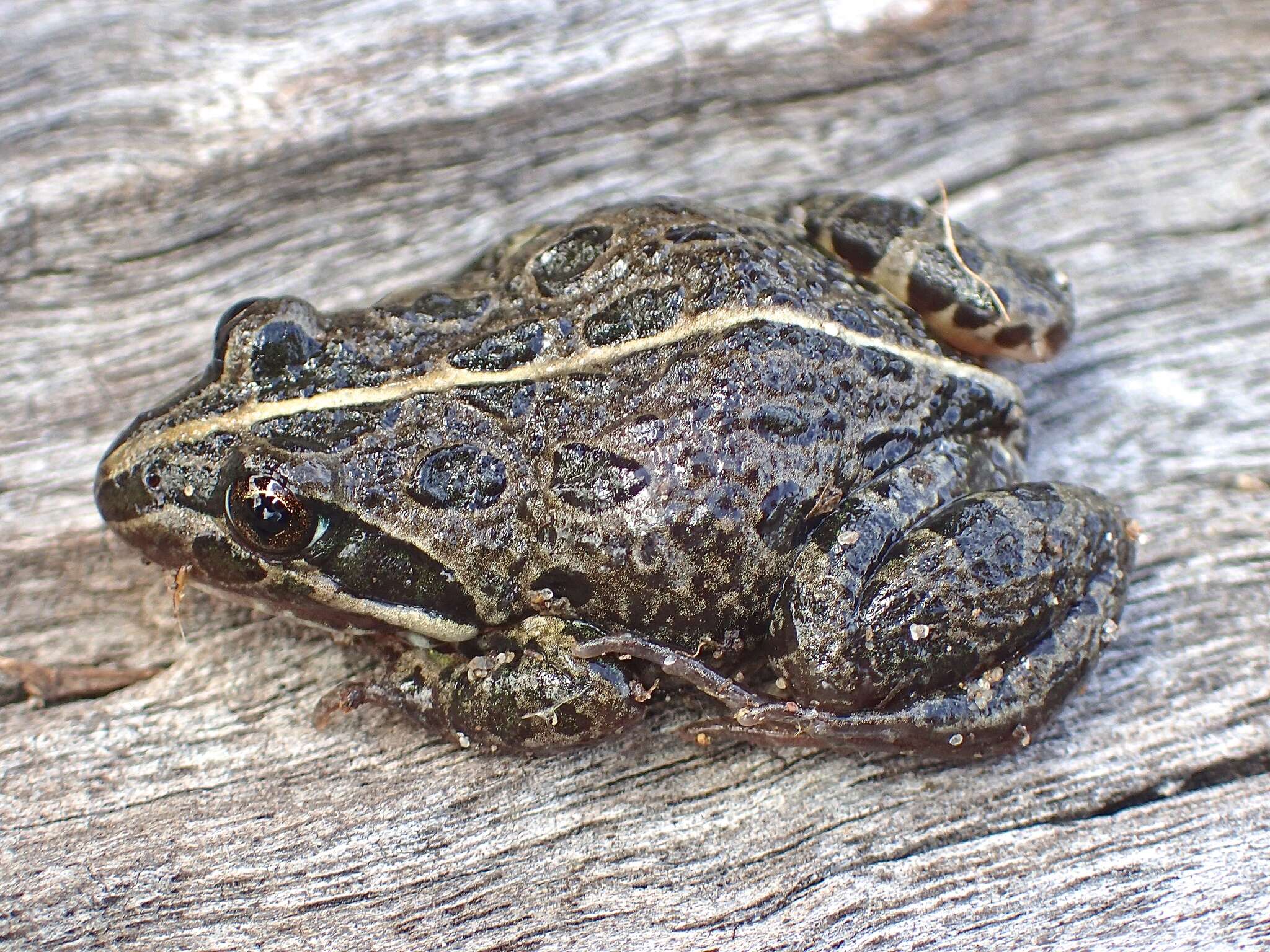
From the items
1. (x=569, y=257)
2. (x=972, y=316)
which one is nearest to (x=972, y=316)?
(x=972, y=316)

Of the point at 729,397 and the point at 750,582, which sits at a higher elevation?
the point at 729,397

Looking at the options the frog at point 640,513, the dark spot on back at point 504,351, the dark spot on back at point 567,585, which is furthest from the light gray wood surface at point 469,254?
the dark spot on back at point 504,351

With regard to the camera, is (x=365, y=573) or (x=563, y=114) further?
(x=563, y=114)

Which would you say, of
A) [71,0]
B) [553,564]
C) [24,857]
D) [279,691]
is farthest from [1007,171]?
[24,857]

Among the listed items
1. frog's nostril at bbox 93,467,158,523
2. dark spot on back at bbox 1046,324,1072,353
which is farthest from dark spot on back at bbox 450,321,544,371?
dark spot on back at bbox 1046,324,1072,353

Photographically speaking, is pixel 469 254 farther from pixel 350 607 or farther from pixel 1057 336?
pixel 1057 336

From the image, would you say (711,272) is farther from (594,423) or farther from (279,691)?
(279,691)
